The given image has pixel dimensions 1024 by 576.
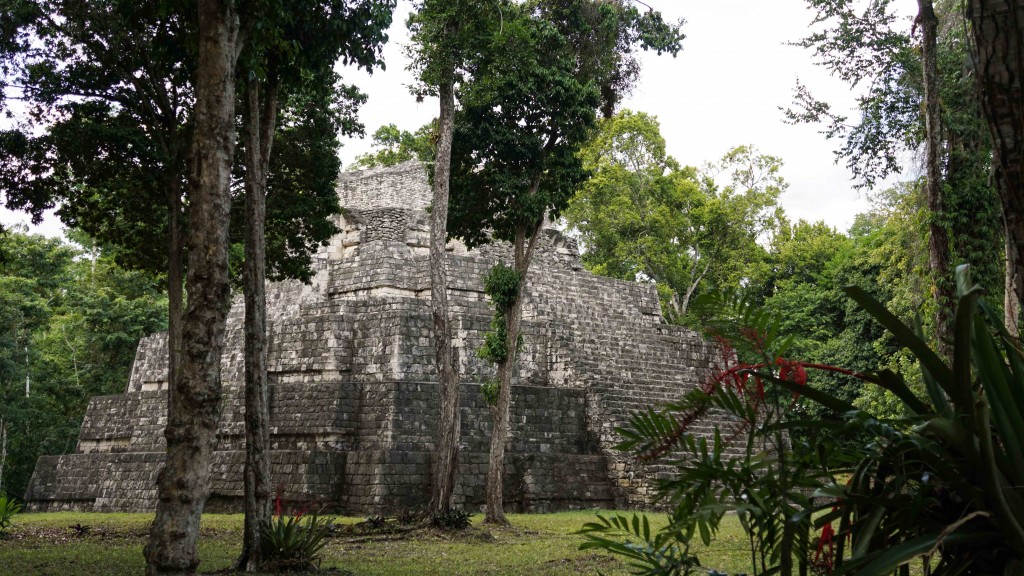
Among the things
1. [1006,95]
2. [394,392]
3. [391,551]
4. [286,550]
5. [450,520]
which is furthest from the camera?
[394,392]

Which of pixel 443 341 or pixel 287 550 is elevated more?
pixel 443 341

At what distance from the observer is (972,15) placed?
2.48 metres

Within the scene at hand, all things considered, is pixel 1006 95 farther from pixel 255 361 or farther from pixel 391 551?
pixel 391 551

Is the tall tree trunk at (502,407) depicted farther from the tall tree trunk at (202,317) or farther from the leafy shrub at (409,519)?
the tall tree trunk at (202,317)

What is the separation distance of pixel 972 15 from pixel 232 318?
1700 centimetres

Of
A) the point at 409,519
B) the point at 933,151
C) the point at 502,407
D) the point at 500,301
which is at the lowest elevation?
the point at 409,519

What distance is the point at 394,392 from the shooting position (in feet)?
45.8

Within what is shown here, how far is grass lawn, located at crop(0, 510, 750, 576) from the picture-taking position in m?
7.08

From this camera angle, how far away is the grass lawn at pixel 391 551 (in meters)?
7.08

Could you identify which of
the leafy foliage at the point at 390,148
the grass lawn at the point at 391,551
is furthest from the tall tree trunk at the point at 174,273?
the leafy foliage at the point at 390,148

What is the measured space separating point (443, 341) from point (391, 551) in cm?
293

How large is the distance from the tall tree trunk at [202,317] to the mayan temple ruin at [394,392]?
849cm

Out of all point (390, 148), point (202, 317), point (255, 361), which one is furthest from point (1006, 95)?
point (390, 148)

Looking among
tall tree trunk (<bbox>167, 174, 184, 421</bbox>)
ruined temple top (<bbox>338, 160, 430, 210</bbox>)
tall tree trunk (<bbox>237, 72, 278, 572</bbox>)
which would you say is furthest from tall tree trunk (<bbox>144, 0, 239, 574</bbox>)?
ruined temple top (<bbox>338, 160, 430, 210</bbox>)
